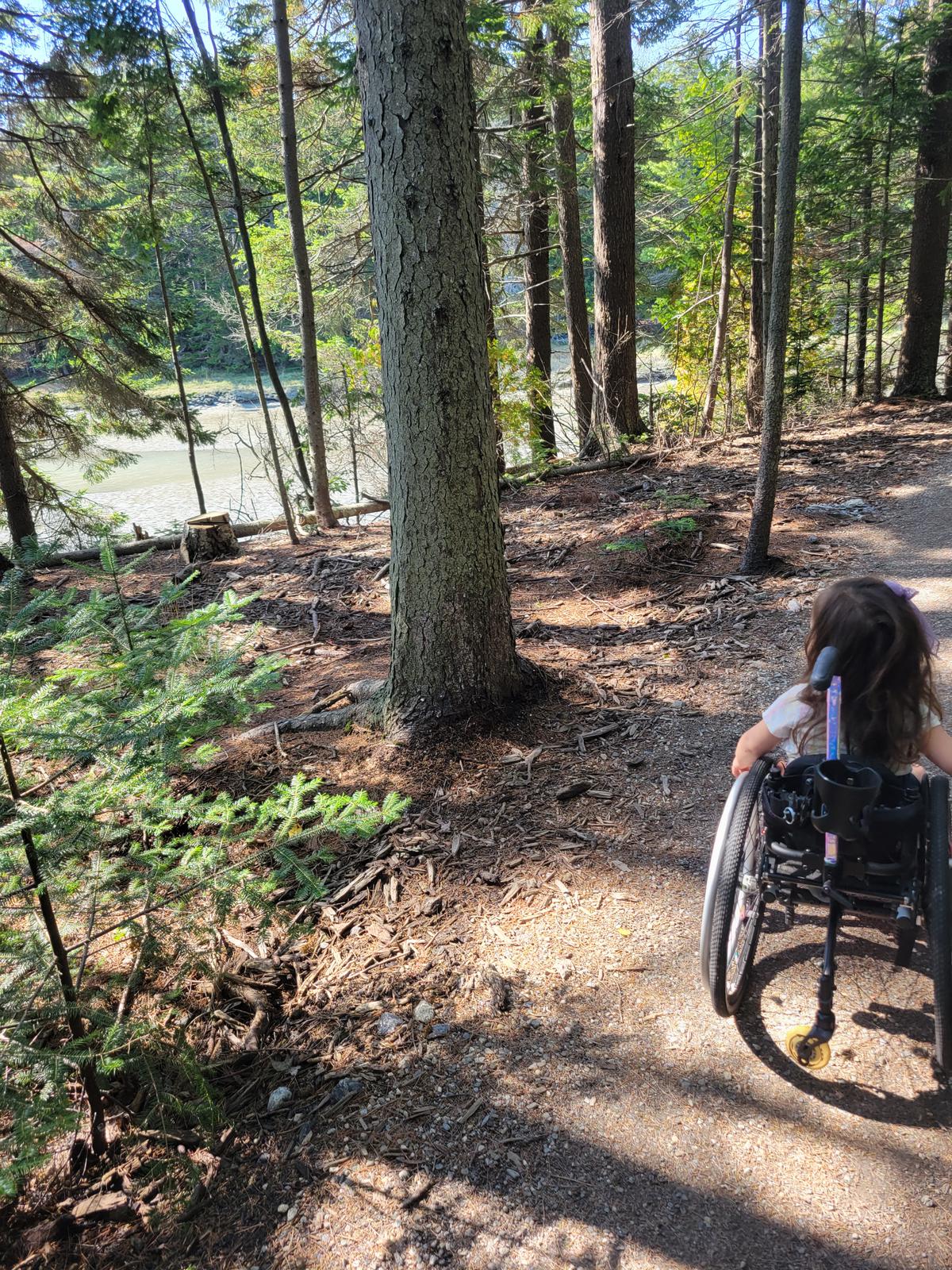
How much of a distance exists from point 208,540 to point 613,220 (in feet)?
22.3

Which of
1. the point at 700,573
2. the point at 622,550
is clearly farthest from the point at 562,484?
the point at 700,573

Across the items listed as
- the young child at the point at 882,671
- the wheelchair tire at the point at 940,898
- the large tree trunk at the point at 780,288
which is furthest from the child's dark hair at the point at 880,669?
the large tree trunk at the point at 780,288

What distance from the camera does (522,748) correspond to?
385 centimetres

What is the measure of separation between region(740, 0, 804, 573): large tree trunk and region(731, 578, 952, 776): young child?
3.35 meters

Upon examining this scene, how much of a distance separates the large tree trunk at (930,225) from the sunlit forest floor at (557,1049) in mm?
8093

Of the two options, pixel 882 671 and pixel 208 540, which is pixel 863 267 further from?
pixel 882 671

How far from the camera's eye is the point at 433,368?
345cm

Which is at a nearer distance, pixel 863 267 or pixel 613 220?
pixel 613 220

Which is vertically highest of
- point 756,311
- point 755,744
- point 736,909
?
point 756,311

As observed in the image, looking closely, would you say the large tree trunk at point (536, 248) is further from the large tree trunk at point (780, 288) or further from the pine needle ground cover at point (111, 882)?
the pine needle ground cover at point (111, 882)

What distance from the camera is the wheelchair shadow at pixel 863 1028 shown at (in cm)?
201

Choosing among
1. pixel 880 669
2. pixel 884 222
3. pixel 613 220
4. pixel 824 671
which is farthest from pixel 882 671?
pixel 884 222

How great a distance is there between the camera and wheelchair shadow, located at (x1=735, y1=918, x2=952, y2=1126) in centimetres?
201

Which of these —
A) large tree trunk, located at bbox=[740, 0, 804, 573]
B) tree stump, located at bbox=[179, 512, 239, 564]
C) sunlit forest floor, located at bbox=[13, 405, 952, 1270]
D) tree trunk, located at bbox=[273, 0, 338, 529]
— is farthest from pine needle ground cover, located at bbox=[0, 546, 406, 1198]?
tree trunk, located at bbox=[273, 0, 338, 529]
